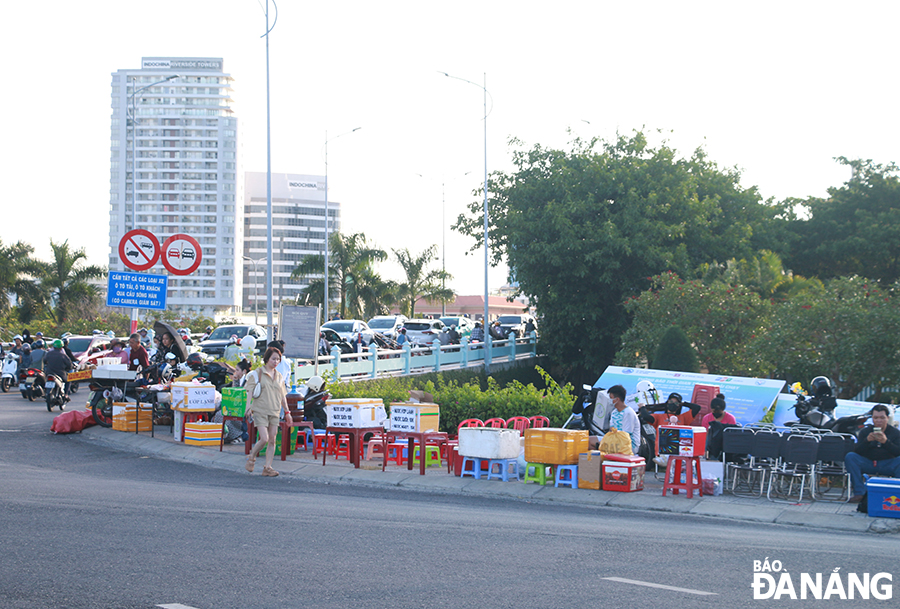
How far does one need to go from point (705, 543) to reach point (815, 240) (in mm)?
39567

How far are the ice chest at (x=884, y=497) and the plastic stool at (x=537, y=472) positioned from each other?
4.10m

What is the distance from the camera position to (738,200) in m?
38.7

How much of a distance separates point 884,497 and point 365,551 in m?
6.41

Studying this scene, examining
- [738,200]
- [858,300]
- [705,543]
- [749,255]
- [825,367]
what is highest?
[738,200]

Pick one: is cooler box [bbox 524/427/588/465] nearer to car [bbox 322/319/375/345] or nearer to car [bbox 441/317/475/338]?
car [bbox 322/319/375/345]

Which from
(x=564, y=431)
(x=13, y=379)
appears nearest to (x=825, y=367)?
(x=564, y=431)

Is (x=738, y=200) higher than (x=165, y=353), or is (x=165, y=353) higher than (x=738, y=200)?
(x=738, y=200)

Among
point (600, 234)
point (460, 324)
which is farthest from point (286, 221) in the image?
point (600, 234)

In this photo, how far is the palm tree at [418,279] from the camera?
201ft

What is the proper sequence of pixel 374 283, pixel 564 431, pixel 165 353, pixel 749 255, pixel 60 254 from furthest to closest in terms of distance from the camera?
pixel 374 283, pixel 60 254, pixel 749 255, pixel 165 353, pixel 564 431

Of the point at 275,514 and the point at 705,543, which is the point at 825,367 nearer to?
the point at 705,543

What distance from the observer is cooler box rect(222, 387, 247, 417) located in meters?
15.0

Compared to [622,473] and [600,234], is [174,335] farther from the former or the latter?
[600,234]

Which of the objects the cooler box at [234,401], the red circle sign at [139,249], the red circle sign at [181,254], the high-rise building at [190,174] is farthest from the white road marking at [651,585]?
the high-rise building at [190,174]
